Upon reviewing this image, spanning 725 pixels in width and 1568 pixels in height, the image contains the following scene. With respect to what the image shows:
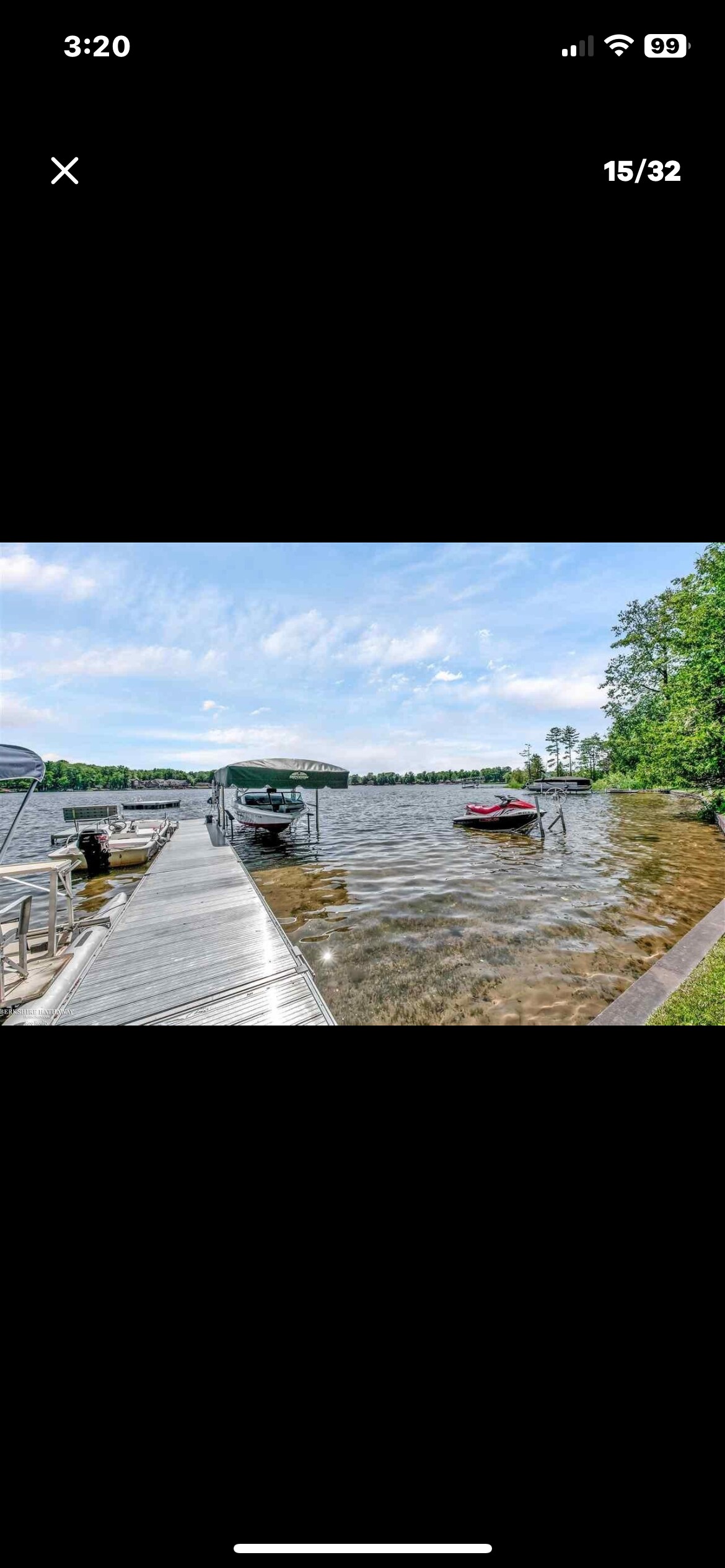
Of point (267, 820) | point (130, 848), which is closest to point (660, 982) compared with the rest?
point (130, 848)

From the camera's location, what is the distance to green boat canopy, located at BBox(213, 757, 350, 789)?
8945 mm

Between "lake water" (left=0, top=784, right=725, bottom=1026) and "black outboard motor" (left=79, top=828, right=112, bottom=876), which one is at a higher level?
"black outboard motor" (left=79, top=828, right=112, bottom=876)

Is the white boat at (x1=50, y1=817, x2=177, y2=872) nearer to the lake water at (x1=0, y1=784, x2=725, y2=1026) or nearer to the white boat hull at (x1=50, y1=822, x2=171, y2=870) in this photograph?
the white boat hull at (x1=50, y1=822, x2=171, y2=870)
